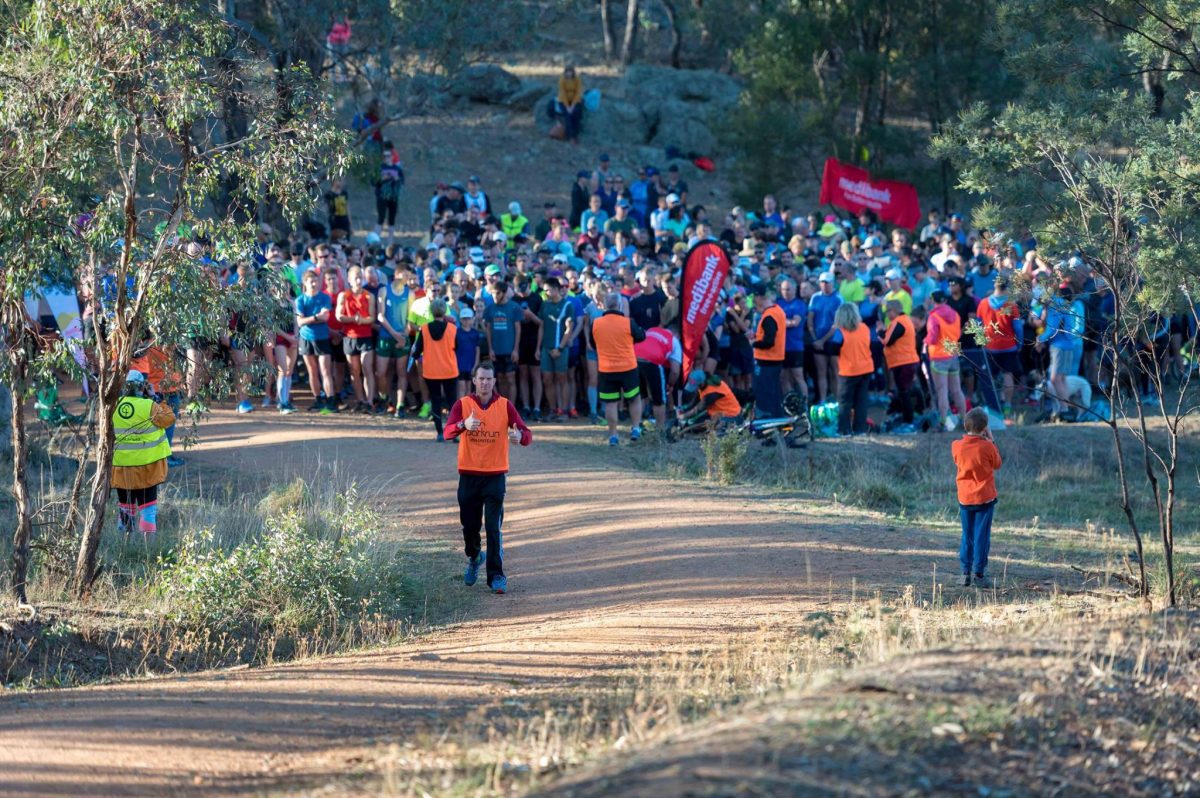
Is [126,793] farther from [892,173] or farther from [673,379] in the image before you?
[892,173]

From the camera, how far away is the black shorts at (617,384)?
17.2 meters

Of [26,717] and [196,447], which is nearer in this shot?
[26,717]

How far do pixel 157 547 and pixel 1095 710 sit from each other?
8.76m

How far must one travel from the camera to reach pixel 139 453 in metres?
12.6

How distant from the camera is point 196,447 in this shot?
16703mm

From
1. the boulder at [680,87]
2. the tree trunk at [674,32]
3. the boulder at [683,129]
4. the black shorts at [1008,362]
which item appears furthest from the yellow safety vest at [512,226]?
the tree trunk at [674,32]

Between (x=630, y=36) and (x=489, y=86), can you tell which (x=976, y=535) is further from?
(x=630, y=36)

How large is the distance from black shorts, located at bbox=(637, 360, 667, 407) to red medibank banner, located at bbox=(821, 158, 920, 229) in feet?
37.6

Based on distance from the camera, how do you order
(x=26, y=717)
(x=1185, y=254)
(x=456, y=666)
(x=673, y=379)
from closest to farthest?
(x=26, y=717)
(x=456, y=666)
(x=1185, y=254)
(x=673, y=379)

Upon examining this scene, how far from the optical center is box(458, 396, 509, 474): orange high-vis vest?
37.6 feet

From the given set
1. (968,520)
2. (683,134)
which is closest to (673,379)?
(968,520)

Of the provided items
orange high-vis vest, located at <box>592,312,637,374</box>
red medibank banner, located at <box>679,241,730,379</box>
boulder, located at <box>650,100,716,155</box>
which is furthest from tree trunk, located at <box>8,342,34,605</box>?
boulder, located at <box>650,100,716,155</box>

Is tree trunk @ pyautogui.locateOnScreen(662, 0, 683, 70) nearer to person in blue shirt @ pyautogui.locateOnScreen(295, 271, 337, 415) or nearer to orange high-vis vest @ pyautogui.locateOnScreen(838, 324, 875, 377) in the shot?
person in blue shirt @ pyautogui.locateOnScreen(295, 271, 337, 415)

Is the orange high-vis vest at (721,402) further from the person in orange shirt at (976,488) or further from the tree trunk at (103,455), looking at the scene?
the tree trunk at (103,455)
